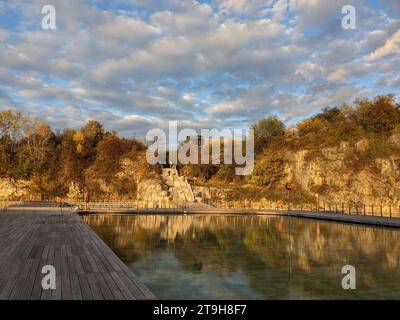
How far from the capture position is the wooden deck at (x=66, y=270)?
20.8 ft

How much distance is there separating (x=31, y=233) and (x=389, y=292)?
14015 millimetres

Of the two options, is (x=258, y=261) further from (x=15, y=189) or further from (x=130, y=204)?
(x=15, y=189)

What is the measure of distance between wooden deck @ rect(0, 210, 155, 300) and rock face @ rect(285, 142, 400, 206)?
1272 inches

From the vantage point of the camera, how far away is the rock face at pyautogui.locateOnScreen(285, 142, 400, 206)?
36.0 meters

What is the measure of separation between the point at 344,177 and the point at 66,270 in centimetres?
3726

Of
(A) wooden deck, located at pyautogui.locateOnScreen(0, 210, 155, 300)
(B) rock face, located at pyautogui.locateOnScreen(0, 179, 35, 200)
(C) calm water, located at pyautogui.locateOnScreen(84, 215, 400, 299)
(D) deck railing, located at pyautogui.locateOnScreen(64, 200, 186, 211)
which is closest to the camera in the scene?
(A) wooden deck, located at pyautogui.locateOnScreen(0, 210, 155, 300)

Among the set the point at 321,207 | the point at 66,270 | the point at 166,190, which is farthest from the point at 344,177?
the point at 66,270

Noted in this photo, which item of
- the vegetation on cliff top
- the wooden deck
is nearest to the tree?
the vegetation on cliff top

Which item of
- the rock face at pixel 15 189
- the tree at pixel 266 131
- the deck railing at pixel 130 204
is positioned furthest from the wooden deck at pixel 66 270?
the tree at pixel 266 131

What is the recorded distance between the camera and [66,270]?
321 inches

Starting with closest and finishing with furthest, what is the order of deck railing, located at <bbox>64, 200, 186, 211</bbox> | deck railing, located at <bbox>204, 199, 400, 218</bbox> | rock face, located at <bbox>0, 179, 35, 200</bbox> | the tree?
deck railing, located at <bbox>204, 199, 400, 218</bbox> < deck railing, located at <bbox>64, 200, 186, 211</bbox> < rock face, located at <bbox>0, 179, 35, 200</bbox> < the tree

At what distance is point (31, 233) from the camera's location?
1478cm

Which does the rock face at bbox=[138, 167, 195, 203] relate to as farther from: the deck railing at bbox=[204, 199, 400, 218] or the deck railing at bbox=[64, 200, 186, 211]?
the deck railing at bbox=[204, 199, 400, 218]

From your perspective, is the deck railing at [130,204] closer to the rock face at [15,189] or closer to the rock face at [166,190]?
the rock face at [166,190]
